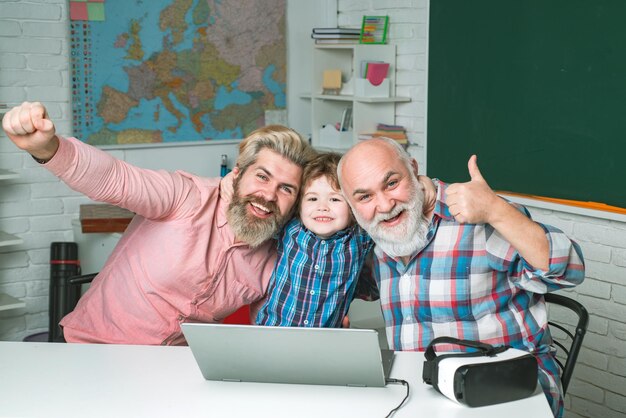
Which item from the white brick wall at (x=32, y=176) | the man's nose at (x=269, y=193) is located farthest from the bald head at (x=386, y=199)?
the white brick wall at (x=32, y=176)

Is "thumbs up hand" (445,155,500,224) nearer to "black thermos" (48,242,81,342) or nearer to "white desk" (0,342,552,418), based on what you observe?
"white desk" (0,342,552,418)

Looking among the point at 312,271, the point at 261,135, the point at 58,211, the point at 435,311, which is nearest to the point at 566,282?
the point at 435,311

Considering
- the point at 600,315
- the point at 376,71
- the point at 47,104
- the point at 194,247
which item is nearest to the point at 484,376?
the point at 194,247

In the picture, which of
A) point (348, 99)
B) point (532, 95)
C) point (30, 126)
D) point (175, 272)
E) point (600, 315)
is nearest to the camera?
point (30, 126)

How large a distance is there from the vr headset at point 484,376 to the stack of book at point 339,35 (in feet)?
10.4

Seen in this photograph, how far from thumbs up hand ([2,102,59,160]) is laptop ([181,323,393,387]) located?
60 cm

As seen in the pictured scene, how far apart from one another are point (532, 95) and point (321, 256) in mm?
1770

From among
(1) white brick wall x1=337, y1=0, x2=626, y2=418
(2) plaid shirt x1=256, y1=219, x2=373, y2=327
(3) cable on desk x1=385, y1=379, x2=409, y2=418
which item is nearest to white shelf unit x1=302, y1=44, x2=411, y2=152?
(1) white brick wall x1=337, y1=0, x2=626, y2=418

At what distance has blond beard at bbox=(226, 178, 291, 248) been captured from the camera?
239 cm

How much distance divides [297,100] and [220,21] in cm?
68

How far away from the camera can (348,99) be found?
472 cm

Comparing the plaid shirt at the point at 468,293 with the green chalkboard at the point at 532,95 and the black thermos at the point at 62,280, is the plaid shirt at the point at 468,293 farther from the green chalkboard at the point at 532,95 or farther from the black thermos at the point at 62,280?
the black thermos at the point at 62,280

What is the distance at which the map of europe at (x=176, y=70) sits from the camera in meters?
4.49

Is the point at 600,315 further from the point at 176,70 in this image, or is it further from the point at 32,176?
the point at 32,176
